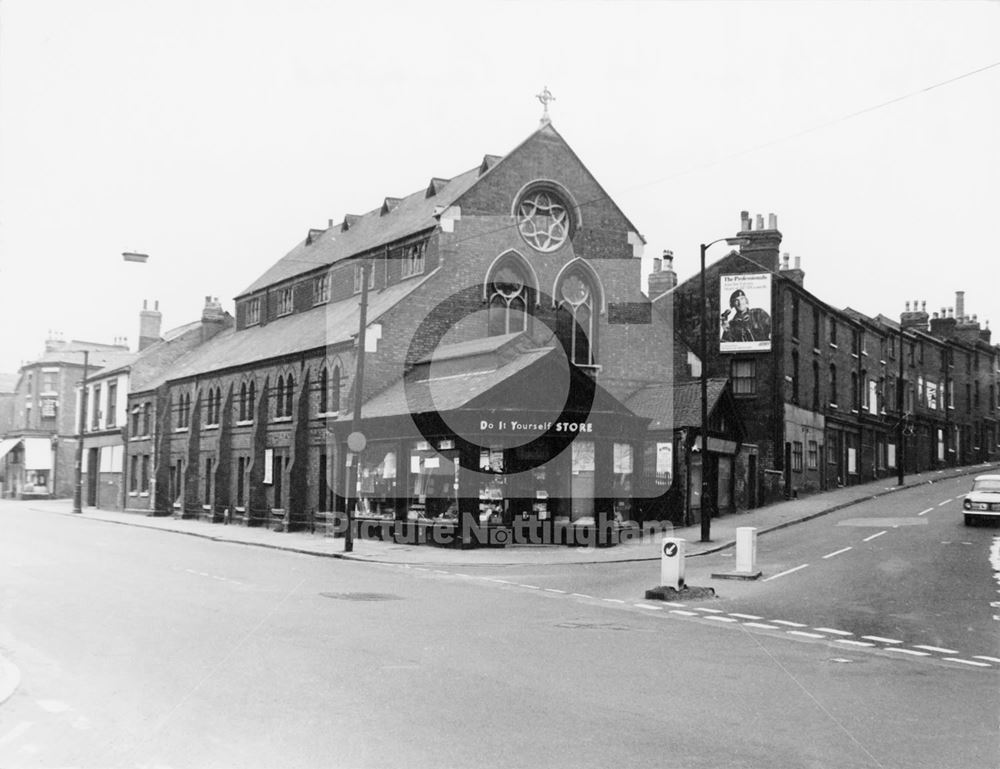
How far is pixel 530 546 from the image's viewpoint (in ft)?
96.0

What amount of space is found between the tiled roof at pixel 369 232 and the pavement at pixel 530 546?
12920 millimetres

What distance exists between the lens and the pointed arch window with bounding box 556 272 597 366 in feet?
129

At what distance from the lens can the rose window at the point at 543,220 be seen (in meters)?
38.6

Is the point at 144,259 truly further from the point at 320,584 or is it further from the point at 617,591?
the point at 617,591

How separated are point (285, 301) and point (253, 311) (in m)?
4.12

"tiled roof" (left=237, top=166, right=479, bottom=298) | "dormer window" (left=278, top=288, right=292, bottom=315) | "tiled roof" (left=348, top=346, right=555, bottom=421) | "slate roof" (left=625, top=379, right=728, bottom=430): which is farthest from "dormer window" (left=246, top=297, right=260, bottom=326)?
"slate roof" (left=625, top=379, right=728, bottom=430)

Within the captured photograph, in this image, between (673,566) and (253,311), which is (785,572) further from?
(253,311)

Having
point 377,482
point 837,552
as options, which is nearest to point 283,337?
point 377,482

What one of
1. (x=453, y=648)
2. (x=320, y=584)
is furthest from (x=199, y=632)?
(x=320, y=584)

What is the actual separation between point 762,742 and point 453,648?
4762mm

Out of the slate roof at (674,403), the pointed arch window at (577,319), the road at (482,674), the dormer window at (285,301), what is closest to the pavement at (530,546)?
the slate roof at (674,403)

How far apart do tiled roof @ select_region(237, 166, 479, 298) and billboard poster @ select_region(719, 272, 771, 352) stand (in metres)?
12.4

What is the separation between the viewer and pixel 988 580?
19703 millimetres

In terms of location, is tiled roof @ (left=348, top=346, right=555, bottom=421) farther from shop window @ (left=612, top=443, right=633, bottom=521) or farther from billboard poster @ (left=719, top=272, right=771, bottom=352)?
billboard poster @ (left=719, top=272, right=771, bottom=352)
